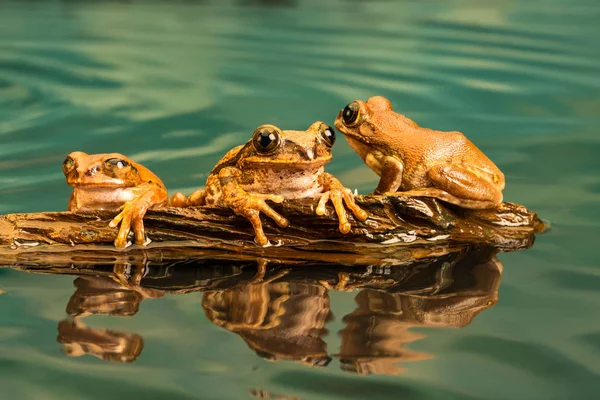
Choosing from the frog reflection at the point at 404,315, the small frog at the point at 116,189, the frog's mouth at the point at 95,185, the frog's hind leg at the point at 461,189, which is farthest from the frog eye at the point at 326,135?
the frog's mouth at the point at 95,185

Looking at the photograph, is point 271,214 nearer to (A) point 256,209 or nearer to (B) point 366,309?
(A) point 256,209

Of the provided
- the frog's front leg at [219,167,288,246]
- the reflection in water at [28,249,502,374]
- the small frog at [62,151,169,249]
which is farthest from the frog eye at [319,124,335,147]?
the small frog at [62,151,169,249]

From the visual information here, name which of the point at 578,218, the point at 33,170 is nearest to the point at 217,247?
the point at 578,218

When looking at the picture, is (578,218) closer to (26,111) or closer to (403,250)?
(403,250)

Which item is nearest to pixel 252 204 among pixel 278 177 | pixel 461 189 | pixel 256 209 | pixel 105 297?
pixel 256 209

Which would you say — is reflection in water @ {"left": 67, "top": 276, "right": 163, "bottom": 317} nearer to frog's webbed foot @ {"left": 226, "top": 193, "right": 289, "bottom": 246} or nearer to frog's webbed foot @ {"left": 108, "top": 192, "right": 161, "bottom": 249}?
frog's webbed foot @ {"left": 108, "top": 192, "right": 161, "bottom": 249}

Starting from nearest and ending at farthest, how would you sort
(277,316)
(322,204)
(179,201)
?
(277,316)
(322,204)
(179,201)

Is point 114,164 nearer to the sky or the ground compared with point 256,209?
nearer to the sky
